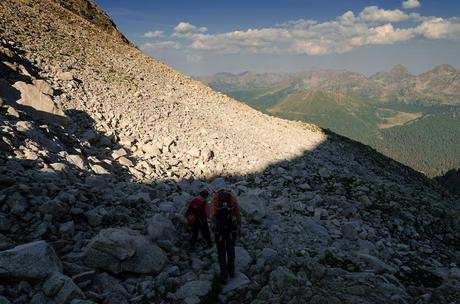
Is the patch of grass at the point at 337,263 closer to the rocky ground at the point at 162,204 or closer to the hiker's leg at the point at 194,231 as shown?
the rocky ground at the point at 162,204

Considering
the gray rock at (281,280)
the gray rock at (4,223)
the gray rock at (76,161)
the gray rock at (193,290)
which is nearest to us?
the gray rock at (193,290)

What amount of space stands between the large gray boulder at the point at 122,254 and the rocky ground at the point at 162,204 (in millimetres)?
28

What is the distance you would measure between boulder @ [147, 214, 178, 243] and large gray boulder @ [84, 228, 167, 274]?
118 cm

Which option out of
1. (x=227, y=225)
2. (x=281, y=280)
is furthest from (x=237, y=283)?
(x=227, y=225)

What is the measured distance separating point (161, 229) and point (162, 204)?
2.62 m

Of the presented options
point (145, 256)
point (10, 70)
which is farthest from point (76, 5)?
point (145, 256)

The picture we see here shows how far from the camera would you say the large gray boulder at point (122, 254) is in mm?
8430

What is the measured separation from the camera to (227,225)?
993 cm

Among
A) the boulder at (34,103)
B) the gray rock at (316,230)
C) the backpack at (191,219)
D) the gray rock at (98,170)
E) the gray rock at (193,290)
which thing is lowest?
the gray rock at (316,230)

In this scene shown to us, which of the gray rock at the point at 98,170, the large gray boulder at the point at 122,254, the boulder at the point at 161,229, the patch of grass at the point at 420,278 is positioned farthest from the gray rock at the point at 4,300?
the patch of grass at the point at 420,278

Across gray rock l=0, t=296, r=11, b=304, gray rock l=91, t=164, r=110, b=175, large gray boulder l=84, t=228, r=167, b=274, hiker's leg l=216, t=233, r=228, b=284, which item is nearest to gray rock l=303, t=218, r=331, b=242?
hiker's leg l=216, t=233, r=228, b=284

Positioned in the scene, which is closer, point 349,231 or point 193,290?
point 193,290

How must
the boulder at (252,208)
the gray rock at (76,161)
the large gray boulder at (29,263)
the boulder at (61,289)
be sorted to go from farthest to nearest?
the boulder at (252,208)
the gray rock at (76,161)
the large gray boulder at (29,263)
the boulder at (61,289)

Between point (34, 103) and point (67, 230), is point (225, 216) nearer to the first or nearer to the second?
point (67, 230)
